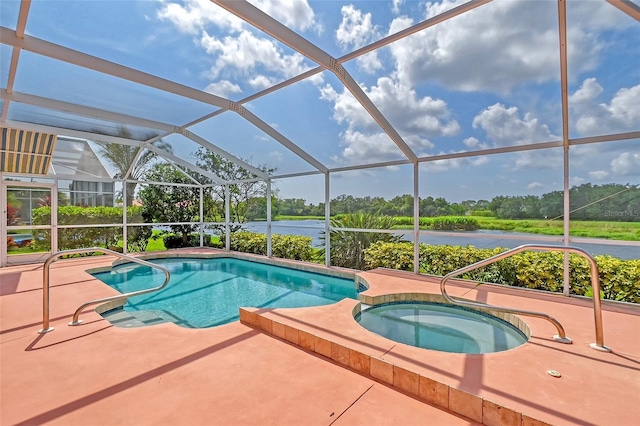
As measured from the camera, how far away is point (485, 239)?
7.27m

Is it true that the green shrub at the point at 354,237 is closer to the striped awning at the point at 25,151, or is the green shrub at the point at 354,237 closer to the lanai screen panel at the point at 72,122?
the lanai screen panel at the point at 72,122

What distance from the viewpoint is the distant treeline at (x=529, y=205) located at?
5.56 m

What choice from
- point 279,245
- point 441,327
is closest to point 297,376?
point 441,327

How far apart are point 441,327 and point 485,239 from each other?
9.67 ft

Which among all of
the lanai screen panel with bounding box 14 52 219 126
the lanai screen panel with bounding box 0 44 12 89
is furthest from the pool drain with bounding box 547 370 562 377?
the lanai screen panel with bounding box 0 44 12 89

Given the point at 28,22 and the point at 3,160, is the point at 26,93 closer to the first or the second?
the point at 28,22

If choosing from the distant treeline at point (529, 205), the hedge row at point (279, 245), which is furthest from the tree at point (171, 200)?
the distant treeline at point (529, 205)

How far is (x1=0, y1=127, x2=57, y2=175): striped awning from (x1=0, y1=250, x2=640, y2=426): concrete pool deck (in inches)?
247

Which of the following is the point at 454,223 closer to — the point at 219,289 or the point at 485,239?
the point at 485,239

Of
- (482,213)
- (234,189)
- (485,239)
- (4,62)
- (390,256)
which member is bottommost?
(390,256)

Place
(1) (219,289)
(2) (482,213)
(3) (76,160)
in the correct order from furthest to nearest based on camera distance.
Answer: (3) (76,160) → (1) (219,289) → (2) (482,213)

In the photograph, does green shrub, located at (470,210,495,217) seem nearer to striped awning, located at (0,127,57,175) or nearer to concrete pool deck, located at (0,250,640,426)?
concrete pool deck, located at (0,250,640,426)

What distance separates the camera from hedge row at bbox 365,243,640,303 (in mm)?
5844

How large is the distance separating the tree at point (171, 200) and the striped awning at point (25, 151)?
13.4ft
